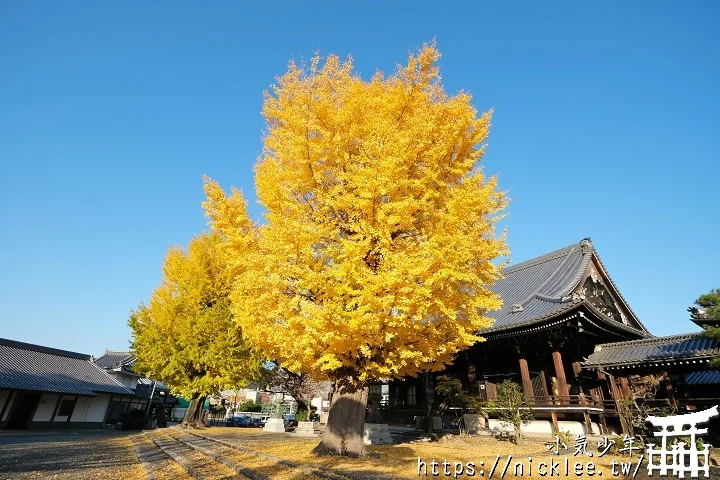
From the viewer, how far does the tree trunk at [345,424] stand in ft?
28.8

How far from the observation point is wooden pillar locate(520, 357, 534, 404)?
50.5 feet

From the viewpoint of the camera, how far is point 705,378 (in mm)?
16438

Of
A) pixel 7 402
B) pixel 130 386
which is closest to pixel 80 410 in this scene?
pixel 7 402

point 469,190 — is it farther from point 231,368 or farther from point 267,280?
point 231,368

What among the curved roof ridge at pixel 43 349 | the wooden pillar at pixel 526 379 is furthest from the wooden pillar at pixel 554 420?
the curved roof ridge at pixel 43 349

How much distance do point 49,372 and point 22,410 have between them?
3.06 meters

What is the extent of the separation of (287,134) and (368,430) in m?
11.3

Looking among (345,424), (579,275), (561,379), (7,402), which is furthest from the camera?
(7,402)

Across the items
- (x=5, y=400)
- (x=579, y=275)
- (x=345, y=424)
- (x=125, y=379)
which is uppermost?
(x=579, y=275)

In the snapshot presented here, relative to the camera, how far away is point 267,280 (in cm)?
803

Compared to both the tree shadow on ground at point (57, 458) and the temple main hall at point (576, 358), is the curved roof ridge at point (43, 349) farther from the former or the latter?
the temple main hall at point (576, 358)

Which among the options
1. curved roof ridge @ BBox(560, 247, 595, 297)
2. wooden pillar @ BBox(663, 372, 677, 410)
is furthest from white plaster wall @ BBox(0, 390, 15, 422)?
wooden pillar @ BBox(663, 372, 677, 410)

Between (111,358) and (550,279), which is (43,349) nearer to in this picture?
(111,358)

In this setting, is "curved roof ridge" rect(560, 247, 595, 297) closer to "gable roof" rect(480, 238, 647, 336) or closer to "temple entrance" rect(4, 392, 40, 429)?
"gable roof" rect(480, 238, 647, 336)
